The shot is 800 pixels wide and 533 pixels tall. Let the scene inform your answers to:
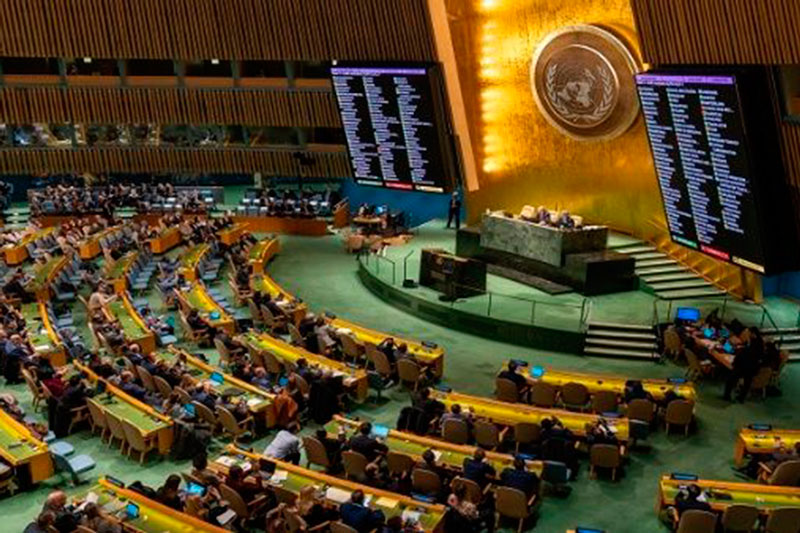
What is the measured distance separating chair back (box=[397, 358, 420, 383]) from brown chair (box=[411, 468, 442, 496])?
442 cm

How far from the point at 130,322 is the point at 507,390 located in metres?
8.39

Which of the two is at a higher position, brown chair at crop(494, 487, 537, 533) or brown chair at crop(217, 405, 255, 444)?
brown chair at crop(217, 405, 255, 444)

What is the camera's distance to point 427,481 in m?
10.9

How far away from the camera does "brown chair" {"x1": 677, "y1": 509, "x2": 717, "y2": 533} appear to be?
9.87 meters

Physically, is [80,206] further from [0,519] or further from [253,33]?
[0,519]

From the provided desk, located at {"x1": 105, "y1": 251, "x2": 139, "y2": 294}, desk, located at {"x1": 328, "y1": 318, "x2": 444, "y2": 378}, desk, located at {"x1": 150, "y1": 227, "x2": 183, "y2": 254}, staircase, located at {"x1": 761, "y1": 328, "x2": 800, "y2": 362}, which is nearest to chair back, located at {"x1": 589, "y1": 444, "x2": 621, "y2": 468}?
desk, located at {"x1": 328, "y1": 318, "x2": 444, "y2": 378}

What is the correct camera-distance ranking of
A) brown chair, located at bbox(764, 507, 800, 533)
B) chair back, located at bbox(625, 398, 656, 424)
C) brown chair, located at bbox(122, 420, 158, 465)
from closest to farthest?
brown chair, located at bbox(764, 507, 800, 533) → brown chair, located at bbox(122, 420, 158, 465) → chair back, located at bbox(625, 398, 656, 424)

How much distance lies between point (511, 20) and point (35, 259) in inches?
585

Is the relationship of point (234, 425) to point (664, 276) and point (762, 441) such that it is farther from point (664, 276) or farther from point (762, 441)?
point (664, 276)

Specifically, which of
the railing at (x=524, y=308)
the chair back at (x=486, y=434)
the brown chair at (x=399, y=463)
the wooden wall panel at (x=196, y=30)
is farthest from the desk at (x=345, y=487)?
the wooden wall panel at (x=196, y=30)

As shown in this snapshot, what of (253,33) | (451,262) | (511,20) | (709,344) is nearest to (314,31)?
(253,33)

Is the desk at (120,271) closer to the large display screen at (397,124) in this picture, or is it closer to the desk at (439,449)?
the large display screen at (397,124)

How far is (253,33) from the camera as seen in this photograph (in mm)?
26594

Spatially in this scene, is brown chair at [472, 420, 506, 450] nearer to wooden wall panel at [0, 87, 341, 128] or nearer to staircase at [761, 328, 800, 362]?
staircase at [761, 328, 800, 362]
